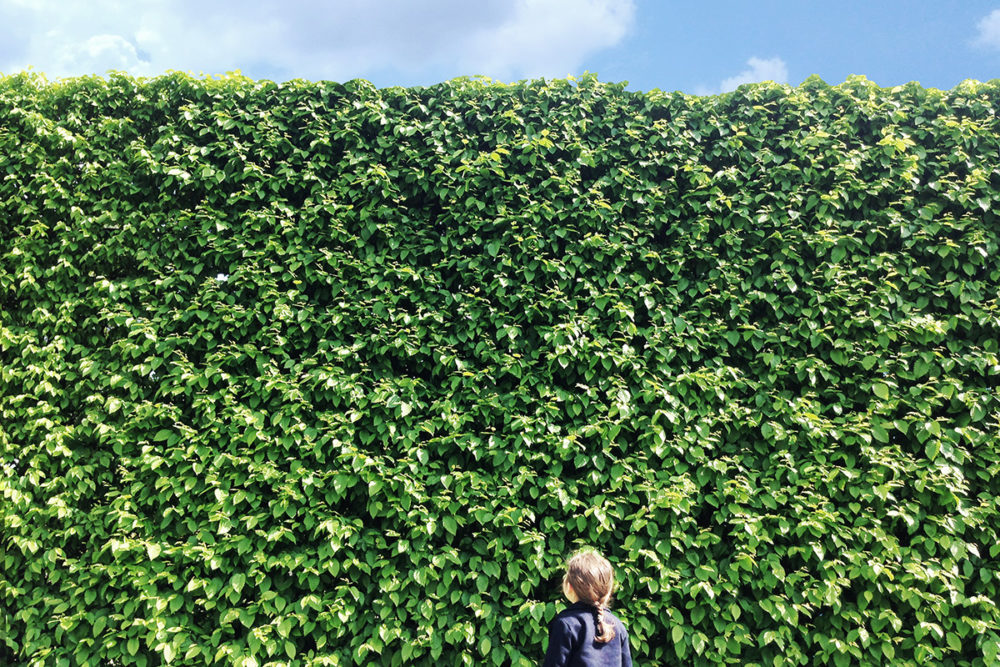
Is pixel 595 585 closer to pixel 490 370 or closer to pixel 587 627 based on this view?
pixel 587 627

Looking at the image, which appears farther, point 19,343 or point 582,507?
point 19,343

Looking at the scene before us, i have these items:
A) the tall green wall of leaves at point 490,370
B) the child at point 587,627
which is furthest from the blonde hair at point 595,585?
the tall green wall of leaves at point 490,370

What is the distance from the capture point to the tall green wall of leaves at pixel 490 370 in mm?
4004

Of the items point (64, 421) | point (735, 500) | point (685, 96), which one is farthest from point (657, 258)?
point (64, 421)

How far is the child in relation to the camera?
2949 millimetres

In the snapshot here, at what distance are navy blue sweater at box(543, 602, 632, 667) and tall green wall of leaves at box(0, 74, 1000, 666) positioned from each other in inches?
37.6

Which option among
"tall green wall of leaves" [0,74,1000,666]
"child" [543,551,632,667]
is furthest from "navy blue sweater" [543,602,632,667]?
"tall green wall of leaves" [0,74,1000,666]

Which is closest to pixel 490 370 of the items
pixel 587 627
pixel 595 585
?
Result: pixel 595 585

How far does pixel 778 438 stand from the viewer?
13.6 ft

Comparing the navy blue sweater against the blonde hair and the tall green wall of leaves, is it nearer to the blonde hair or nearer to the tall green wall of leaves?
the blonde hair

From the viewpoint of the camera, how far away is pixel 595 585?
9.93 ft

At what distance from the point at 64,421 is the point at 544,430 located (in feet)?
12.1

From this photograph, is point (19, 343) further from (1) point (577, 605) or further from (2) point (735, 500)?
(2) point (735, 500)

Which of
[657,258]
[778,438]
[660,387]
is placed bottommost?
[778,438]
